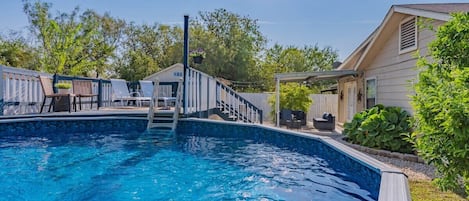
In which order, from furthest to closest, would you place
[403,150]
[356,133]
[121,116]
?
[121,116] → [356,133] → [403,150]

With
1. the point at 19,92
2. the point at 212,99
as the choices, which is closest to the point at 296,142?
the point at 212,99

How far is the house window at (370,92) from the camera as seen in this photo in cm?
955

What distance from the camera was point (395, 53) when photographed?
811cm

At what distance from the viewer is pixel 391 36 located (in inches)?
332

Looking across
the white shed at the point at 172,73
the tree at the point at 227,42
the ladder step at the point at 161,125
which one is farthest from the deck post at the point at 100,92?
the tree at the point at 227,42

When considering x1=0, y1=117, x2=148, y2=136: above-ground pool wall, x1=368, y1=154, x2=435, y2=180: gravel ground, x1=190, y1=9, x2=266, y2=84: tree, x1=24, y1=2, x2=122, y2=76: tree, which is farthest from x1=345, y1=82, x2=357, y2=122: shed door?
x1=24, y1=2, x2=122, y2=76: tree

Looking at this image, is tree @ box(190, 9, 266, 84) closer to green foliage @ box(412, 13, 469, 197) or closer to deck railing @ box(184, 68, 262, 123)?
deck railing @ box(184, 68, 262, 123)

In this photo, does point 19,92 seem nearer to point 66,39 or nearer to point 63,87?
point 63,87

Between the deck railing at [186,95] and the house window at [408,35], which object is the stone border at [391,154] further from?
the deck railing at [186,95]

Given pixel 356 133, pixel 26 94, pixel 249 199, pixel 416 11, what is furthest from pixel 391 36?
pixel 26 94

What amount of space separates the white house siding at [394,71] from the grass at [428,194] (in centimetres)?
324

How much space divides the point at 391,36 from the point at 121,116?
7927 millimetres

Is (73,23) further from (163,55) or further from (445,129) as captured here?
(445,129)

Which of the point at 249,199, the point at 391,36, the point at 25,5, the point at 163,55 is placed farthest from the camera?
the point at 163,55
